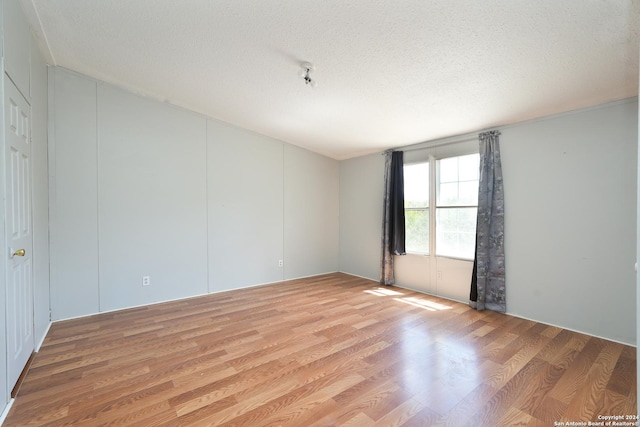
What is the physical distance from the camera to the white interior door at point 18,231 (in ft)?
5.97

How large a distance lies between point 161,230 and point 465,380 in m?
3.75

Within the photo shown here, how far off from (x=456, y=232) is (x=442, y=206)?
0.42 metres

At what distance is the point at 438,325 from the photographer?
3027 mm

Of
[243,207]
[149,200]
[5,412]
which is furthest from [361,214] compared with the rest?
[5,412]

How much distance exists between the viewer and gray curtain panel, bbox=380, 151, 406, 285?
4.51 m

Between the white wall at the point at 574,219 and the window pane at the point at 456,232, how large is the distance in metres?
0.30

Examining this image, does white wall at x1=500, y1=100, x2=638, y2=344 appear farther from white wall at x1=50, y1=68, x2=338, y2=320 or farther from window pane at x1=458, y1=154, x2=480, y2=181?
white wall at x1=50, y1=68, x2=338, y2=320

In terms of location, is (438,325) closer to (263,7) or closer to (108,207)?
(263,7)

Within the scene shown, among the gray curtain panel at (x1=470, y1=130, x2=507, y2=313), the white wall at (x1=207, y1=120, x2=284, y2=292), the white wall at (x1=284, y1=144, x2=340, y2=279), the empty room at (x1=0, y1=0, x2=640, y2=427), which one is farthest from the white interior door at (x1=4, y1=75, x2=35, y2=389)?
the gray curtain panel at (x1=470, y1=130, x2=507, y2=313)

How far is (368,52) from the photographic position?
91.8 inches

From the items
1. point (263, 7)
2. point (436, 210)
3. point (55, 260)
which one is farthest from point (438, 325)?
point (55, 260)

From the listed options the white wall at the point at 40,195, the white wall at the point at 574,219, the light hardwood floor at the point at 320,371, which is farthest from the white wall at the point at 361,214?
the white wall at the point at 40,195

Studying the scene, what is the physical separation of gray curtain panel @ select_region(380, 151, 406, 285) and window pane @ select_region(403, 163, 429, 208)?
12 cm

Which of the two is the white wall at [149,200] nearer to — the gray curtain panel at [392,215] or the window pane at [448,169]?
the gray curtain panel at [392,215]
